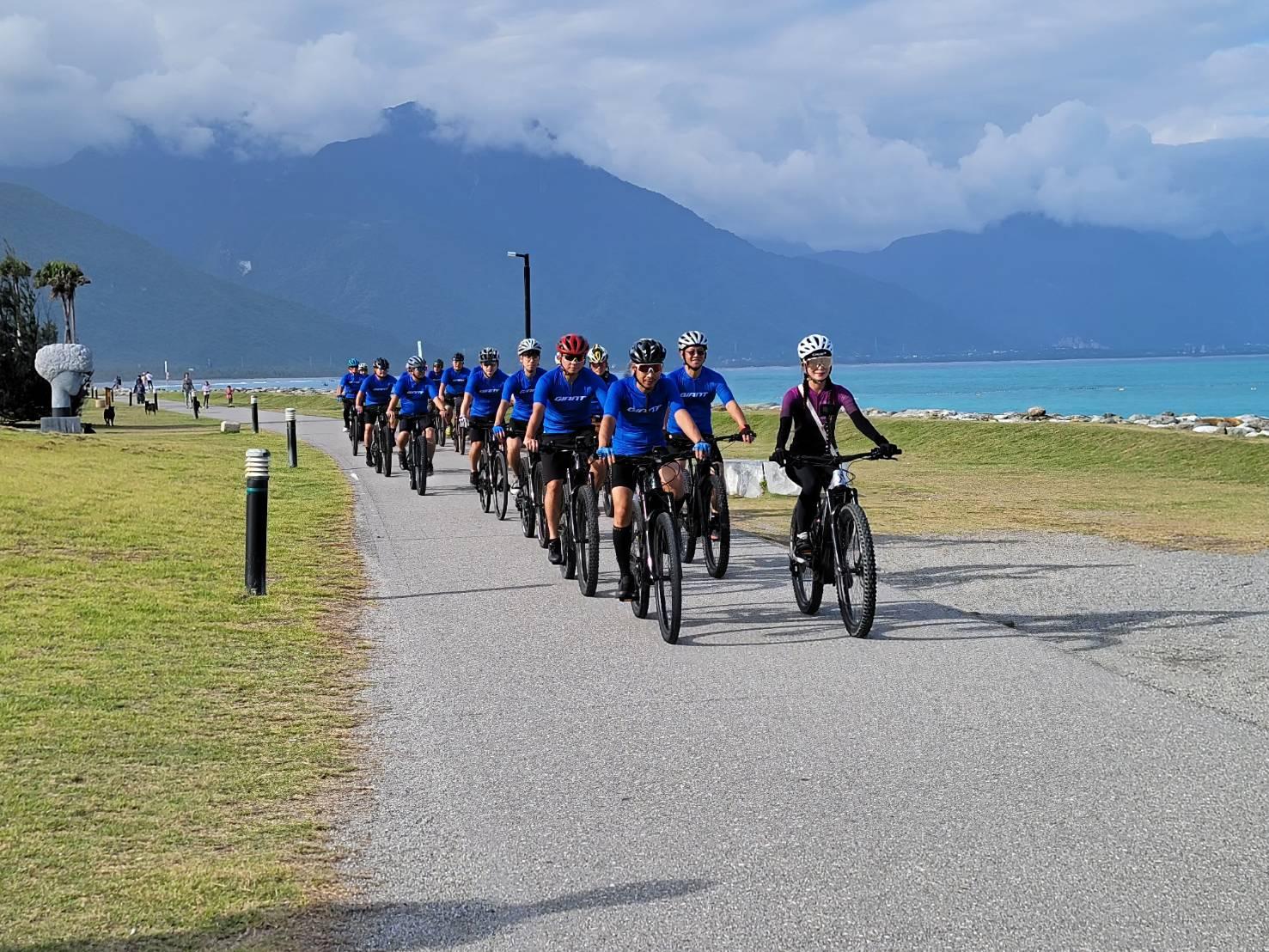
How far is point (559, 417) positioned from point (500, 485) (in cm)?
531

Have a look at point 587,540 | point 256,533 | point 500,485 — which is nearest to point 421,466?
point 500,485

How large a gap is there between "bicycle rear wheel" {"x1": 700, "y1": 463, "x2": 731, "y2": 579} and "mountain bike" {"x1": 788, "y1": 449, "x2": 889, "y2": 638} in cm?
198

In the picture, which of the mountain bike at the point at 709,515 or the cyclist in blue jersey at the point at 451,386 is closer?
the mountain bike at the point at 709,515

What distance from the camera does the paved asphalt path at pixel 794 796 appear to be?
436cm

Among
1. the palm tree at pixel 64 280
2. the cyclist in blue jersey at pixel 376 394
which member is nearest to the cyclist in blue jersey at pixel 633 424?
the cyclist in blue jersey at pixel 376 394

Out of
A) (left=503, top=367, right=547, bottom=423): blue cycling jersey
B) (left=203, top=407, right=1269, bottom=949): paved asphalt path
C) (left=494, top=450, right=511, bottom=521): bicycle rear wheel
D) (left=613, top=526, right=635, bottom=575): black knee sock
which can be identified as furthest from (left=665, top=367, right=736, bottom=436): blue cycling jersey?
(left=494, top=450, right=511, bottom=521): bicycle rear wheel

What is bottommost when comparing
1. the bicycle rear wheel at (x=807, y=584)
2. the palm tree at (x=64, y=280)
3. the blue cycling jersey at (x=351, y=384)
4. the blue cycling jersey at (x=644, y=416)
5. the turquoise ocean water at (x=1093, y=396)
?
the bicycle rear wheel at (x=807, y=584)

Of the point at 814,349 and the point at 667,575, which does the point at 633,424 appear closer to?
the point at 814,349

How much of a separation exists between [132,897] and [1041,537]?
1275 centimetres

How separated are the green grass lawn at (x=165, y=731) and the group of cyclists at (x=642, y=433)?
6.61 ft

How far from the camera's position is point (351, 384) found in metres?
31.8

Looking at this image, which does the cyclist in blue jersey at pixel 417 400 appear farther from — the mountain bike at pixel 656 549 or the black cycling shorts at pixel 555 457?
the mountain bike at pixel 656 549

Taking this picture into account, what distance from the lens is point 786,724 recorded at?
22.6 ft

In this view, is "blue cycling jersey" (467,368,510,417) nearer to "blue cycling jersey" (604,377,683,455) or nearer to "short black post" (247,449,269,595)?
"short black post" (247,449,269,595)
